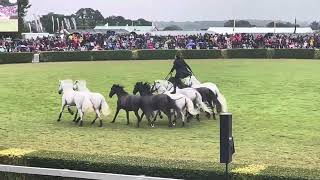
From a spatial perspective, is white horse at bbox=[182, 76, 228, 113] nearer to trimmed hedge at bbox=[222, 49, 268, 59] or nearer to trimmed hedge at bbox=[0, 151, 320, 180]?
trimmed hedge at bbox=[0, 151, 320, 180]

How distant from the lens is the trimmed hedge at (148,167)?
656 cm

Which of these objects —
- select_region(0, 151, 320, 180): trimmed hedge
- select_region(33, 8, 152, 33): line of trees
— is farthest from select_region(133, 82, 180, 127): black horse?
select_region(33, 8, 152, 33): line of trees

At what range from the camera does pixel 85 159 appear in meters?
7.38

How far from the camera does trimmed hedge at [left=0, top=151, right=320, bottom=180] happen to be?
21.5 ft

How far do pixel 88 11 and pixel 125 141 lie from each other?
14917cm

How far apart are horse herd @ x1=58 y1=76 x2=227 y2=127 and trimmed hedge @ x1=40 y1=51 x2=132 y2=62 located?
28948mm

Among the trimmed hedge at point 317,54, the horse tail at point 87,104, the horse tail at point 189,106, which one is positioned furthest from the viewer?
the trimmed hedge at point 317,54

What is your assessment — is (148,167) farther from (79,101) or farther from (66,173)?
(79,101)

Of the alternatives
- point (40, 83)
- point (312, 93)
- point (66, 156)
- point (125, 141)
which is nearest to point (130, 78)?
point (40, 83)

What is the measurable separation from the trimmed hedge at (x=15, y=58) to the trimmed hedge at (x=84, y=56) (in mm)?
1155

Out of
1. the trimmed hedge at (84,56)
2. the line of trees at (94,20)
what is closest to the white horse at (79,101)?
the trimmed hedge at (84,56)

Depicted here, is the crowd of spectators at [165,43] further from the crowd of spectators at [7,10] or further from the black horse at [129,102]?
the black horse at [129,102]

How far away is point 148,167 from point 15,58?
119ft

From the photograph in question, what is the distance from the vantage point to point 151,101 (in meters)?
13.0
